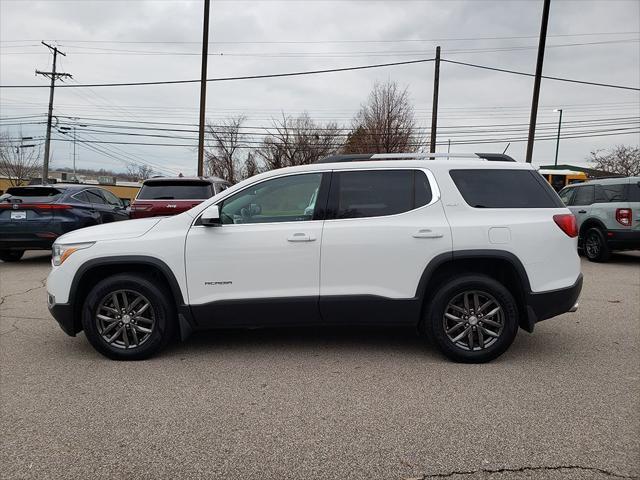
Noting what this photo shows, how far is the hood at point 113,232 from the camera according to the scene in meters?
4.33

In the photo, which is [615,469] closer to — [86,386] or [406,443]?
[406,443]

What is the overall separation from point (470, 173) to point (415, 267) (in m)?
1.04

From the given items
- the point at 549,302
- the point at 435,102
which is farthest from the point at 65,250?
the point at 435,102

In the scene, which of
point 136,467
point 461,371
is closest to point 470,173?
point 461,371

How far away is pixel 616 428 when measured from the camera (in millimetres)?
3137

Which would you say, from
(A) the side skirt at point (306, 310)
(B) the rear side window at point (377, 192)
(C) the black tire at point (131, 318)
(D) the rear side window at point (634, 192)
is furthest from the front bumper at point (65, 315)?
(D) the rear side window at point (634, 192)

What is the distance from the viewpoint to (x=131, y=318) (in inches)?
171

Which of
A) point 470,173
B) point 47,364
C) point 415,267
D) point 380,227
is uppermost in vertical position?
point 470,173

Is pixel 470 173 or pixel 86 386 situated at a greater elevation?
pixel 470 173

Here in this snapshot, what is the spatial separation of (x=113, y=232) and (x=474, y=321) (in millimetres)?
3325

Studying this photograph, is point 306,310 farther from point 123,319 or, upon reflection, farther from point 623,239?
point 623,239

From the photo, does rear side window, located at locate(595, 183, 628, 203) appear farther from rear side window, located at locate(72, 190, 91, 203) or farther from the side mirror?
rear side window, located at locate(72, 190, 91, 203)

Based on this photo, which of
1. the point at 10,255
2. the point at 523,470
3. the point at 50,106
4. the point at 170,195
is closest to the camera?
the point at 523,470

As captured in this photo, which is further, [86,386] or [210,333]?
[210,333]
